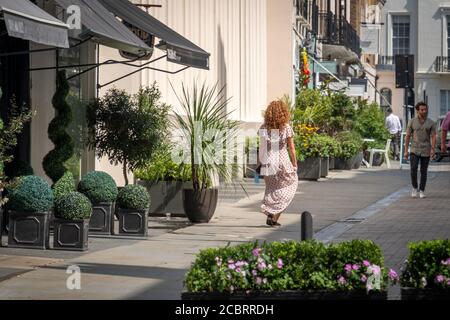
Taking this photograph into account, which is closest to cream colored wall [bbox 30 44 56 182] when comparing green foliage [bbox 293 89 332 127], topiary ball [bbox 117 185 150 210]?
topiary ball [bbox 117 185 150 210]

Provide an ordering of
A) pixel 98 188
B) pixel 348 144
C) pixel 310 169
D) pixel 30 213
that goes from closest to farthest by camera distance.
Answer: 1. pixel 30 213
2. pixel 98 188
3. pixel 310 169
4. pixel 348 144

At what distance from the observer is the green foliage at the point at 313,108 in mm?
31297

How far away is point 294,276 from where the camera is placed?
27.0ft

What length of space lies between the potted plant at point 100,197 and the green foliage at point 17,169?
81 centimetres

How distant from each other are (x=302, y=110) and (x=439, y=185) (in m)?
5.60

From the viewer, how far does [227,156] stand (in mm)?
17609

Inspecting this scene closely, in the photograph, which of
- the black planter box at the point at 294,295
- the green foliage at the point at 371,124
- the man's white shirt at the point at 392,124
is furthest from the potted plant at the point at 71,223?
the man's white shirt at the point at 392,124

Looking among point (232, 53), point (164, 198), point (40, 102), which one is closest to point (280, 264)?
point (40, 102)

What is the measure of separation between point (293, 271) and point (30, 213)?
19.5ft

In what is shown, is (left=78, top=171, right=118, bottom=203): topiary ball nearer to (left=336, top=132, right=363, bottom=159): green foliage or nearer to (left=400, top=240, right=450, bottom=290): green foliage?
(left=400, top=240, right=450, bottom=290): green foliage

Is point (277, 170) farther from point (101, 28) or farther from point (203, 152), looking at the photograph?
point (101, 28)

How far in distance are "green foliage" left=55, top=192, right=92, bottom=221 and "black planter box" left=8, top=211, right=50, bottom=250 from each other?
0.18 metres

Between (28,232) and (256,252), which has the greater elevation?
(256,252)
